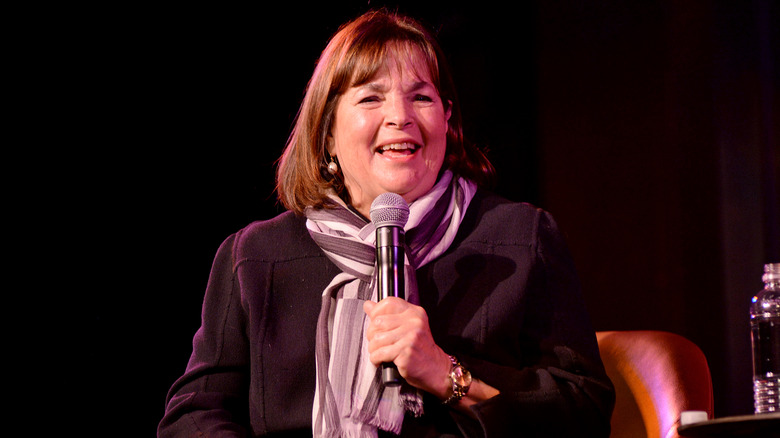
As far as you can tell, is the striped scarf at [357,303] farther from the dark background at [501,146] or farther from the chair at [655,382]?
the dark background at [501,146]

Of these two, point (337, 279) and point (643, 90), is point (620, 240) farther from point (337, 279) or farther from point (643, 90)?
point (337, 279)

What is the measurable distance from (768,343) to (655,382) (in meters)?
0.80

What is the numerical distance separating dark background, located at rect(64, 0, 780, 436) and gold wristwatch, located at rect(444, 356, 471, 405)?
183 centimetres

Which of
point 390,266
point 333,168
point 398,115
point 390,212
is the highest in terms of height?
point 398,115

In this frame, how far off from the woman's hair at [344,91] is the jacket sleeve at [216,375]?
0.31 meters

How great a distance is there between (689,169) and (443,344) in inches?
84.9

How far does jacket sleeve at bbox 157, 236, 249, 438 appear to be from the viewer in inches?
72.6

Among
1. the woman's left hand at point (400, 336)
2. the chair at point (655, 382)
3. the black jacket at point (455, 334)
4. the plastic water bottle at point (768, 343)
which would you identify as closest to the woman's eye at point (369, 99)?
the black jacket at point (455, 334)

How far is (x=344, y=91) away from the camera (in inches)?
78.2

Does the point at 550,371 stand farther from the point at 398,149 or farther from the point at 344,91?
the point at 344,91

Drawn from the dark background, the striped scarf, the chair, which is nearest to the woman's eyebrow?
the striped scarf

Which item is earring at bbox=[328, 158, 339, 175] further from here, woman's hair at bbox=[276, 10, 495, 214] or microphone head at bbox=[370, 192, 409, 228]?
microphone head at bbox=[370, 192, 409, 228]

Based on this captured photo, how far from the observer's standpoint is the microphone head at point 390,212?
5.11 ft

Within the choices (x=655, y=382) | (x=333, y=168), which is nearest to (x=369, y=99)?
(x=333, y=168)
